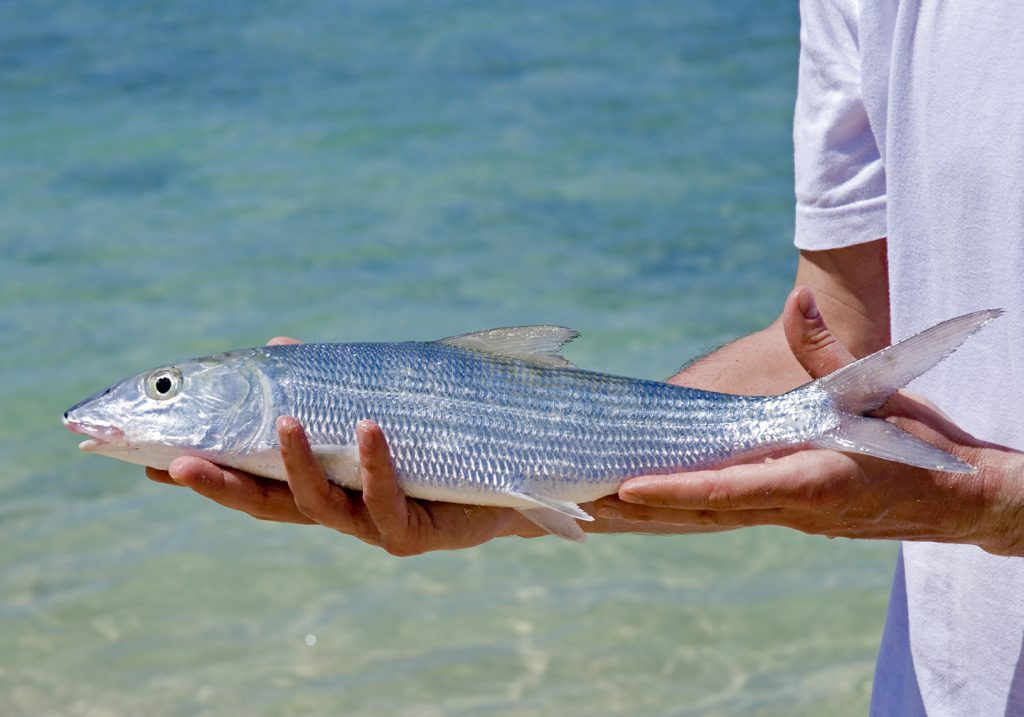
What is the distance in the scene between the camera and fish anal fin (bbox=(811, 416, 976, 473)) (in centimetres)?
230

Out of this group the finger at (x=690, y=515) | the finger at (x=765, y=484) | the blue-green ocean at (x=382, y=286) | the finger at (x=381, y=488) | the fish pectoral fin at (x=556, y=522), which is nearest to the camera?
the finger at (x=765, y=484)

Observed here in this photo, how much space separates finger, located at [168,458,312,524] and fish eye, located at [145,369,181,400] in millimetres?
181

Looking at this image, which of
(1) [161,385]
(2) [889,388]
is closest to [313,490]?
(1) [161,385]

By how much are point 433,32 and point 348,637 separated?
1180 cm

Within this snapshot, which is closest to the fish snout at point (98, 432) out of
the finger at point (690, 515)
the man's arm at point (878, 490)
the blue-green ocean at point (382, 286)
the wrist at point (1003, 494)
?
the finger at point (690, 515)

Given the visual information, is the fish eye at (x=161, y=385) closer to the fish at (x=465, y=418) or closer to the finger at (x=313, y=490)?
the fish at (x=465, y=418)

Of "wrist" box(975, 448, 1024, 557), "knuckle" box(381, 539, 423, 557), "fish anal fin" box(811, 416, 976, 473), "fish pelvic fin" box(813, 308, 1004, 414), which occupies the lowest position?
"knuckle" box(381, 539, 423, 557)

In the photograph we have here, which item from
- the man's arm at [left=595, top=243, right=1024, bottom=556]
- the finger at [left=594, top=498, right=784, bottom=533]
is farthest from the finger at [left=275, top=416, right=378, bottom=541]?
the man's arm at [left=595, top=243, right=1024, bottom=556]

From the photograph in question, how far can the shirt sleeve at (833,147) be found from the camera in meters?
2.80

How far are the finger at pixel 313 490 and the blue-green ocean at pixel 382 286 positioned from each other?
8.49 ft

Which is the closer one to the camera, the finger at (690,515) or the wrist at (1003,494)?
the wrist at (1003,494)

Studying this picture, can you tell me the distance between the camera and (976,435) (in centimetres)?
256

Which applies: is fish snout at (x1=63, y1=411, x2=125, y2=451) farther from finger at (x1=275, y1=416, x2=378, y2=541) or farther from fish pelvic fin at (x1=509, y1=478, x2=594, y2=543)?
fish pelvic fin at (x1=509, y1=478, x2=594, y2=543)

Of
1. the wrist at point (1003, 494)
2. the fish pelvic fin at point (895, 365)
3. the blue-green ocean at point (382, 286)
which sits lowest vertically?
the blue-green ocean at point (382, 286)
